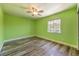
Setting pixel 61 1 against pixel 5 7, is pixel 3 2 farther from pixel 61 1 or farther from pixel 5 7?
pixel 61 1

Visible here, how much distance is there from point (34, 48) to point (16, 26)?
46 cm

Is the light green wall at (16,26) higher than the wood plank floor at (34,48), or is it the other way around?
the light green wall at (16,26)

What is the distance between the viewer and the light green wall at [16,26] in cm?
119

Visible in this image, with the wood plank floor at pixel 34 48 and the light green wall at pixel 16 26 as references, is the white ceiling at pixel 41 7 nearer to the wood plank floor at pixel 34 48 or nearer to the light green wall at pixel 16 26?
the light green wall at pixel 16 26

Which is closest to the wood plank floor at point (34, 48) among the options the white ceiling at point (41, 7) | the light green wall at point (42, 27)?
the light green wall at point (42, 27)

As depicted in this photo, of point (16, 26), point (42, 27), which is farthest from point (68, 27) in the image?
point (16, 26)

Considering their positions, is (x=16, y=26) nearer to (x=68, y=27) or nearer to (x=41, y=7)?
(x=41, y=7)

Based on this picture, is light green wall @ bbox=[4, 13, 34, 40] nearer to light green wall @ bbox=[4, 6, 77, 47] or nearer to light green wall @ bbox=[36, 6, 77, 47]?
light green wall @ bbox=[4, 6, 77, 47]

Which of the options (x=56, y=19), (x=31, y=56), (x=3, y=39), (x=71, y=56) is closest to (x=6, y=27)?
(x=3, y=39)

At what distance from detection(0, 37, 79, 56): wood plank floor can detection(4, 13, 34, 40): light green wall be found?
4.2 inches

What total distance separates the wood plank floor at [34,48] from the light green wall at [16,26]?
0.11 metres

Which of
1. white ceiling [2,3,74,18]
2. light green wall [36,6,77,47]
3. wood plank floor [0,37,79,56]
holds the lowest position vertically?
wood plank floor [0,37,79,56]

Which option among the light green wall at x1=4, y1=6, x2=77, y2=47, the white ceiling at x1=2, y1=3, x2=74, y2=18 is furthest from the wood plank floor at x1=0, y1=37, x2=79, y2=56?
the white ceiling at x1=2, y1=3, x2=74, y2=18

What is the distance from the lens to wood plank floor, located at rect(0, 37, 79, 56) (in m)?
1.25
